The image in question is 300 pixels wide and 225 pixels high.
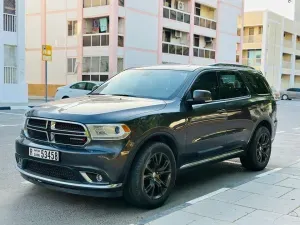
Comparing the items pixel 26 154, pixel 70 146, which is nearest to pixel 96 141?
pixel 70 146

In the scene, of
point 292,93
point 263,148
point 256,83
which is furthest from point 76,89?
point 292,93

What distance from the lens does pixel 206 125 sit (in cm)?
575

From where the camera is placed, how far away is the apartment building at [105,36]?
3038 cm

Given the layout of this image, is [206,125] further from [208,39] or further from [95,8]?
[208,39]

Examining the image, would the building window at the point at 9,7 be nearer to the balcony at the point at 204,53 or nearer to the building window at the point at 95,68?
the building window at the point at 95,68

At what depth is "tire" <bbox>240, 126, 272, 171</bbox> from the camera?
700 centimetres

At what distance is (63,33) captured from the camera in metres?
32.8

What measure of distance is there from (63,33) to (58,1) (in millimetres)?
2615

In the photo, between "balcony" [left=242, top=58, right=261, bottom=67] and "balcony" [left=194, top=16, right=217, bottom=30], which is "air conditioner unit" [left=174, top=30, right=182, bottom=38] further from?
"balcony" [left=242, top=58, right=261, bottom=67]

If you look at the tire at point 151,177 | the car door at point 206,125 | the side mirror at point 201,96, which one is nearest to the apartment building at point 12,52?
the car door at point 206,125

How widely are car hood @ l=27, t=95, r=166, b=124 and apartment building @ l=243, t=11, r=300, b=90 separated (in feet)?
164

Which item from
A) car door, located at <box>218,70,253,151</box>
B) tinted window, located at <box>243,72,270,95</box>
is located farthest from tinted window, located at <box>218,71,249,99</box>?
tinted window, located at <box>243,72,270,95</box>

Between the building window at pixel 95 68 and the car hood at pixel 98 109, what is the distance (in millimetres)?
25036

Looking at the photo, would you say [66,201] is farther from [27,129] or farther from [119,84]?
[119,84]
